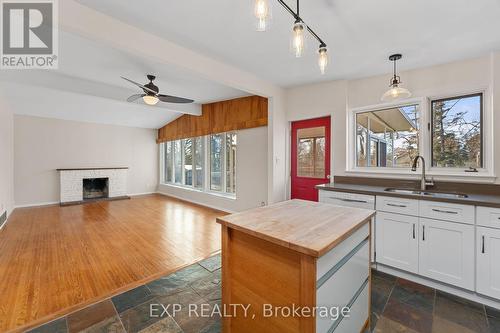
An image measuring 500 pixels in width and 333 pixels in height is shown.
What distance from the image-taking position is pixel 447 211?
2.08 metres

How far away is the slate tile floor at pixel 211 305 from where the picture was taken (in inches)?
65.8

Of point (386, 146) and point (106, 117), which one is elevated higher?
point (106, 117)

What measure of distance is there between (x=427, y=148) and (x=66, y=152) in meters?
8.41

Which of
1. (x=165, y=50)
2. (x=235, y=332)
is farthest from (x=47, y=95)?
(x=235, y=332)

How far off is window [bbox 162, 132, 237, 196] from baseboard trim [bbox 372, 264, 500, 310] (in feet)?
11.5

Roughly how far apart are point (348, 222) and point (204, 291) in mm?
1584

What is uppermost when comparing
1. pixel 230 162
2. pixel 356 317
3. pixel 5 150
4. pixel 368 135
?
pixel 368 135

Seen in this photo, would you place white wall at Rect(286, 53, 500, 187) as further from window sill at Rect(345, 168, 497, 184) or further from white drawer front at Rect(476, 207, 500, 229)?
white drawer front at Rect(476, 207, 500, 229)

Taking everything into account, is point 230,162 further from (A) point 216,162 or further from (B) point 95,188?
(B) point 95,188

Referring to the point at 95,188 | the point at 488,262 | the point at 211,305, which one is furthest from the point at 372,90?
the point at 95,188

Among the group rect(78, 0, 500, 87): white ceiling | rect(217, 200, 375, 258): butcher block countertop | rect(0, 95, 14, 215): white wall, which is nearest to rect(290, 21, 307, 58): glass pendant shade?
rect(78, 0, 500, 87): white ceiling

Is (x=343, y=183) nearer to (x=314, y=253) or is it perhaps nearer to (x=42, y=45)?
(x=314, y=253)

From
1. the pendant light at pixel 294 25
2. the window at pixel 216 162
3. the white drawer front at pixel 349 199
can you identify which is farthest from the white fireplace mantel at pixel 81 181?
the pendant light at pixel 294 25

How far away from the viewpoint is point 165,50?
95.4 inches
